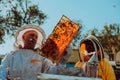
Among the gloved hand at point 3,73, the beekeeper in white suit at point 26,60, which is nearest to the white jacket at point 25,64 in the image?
the beekeeper in white suit at point 26,60

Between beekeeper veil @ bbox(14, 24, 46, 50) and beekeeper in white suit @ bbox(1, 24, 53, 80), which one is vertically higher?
beekeeper veil @ bbox(14, 24, 46, 50)

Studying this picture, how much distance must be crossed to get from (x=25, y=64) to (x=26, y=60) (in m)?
0.07

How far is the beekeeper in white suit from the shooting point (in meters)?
4.63

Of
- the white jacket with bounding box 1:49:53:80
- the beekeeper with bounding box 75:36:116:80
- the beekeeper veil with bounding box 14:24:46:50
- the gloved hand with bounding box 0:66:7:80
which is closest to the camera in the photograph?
the gloved hand with bounding box 0:66:7:80

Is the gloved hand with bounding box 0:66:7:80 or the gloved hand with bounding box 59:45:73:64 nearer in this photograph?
the gloved hand with bounding box 0:66:7:80

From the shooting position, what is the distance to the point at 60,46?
5.48m

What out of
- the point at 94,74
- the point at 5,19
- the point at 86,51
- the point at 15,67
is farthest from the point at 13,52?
the point at 5,19

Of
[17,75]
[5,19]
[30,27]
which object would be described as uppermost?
[5,19]

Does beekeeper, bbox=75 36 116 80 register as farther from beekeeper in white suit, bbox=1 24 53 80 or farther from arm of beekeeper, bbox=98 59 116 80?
beekeeper in white suit, bbox=1 24 53 80

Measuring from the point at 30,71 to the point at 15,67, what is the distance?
22cm

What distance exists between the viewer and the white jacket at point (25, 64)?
15.1 feet

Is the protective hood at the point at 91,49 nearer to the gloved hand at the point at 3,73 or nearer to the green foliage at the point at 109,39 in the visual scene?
→ the gloved hand at the point at 3,73

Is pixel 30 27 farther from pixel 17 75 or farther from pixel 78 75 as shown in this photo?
pixel 78 75

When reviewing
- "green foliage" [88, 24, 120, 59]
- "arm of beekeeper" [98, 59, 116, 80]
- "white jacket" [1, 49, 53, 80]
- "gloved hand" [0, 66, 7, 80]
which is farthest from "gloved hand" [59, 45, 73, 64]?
"green foliage" [88, 24, 120, 59]
